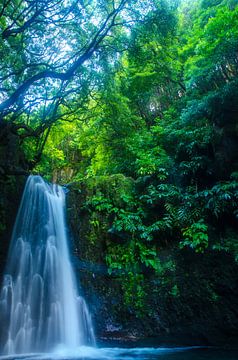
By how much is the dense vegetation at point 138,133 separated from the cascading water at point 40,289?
3.28 ft

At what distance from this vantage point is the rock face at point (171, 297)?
596 cm

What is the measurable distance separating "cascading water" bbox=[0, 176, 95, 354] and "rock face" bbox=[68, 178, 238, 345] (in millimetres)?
374

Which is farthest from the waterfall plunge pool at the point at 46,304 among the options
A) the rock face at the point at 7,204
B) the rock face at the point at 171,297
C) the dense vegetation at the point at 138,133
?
the dense vegetation at the point at 138,133

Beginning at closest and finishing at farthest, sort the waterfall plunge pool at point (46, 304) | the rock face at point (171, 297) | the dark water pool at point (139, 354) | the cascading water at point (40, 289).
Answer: the dark water pool at point (139, 354), the waterfall plunge pool at point (46, 304), the cascading water at point (40, 289), the rock face at point (171, 297)

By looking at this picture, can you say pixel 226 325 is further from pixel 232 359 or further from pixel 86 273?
pixel 86 273

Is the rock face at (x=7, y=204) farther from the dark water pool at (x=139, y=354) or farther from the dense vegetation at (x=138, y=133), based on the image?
the dark water pool at (x=139, y=354)

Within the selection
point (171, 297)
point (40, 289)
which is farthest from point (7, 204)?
point (171, 297)

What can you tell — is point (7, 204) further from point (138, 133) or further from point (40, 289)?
point (138, 133)

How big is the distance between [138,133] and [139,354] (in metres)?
7.38

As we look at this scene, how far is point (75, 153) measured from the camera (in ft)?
56.9

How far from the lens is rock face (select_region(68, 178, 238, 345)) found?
5.96 m

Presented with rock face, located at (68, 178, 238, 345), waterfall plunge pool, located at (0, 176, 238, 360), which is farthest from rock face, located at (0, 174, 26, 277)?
rock face, located at (68, 178, 238, 345)

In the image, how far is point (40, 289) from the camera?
254 inches

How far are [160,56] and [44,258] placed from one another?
8175 mm
